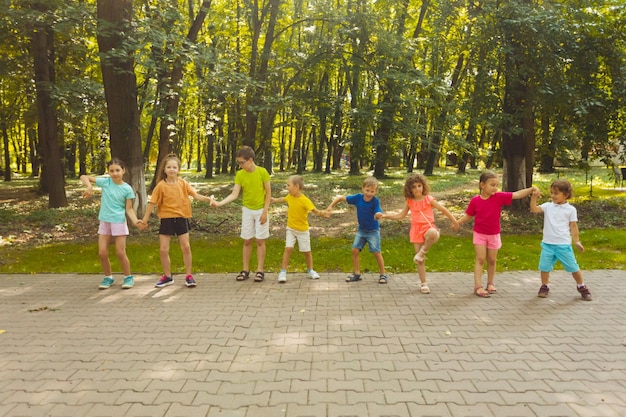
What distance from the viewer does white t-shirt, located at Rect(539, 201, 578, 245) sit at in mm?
5875

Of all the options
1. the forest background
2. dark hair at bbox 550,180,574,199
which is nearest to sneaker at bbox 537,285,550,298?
dark hair at bbox 550,180,574,199

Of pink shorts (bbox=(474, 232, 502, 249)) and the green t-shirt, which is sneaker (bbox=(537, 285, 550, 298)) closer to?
pink shorts (bbox=(474, 232, 502, 249))

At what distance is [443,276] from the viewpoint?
718 cm

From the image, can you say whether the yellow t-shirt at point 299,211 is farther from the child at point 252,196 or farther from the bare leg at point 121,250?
the bare leg at point 121,250

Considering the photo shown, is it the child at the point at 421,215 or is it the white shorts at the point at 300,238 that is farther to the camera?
the white shorts at the point at 300,238

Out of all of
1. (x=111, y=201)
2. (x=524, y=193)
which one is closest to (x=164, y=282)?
(x=111, y=201)

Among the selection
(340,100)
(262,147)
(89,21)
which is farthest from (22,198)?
(340,100)

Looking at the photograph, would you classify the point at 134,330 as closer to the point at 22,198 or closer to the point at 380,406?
the point at 380,406

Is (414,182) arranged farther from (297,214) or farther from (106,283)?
(106,283)

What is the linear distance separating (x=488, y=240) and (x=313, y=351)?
3.28 metres

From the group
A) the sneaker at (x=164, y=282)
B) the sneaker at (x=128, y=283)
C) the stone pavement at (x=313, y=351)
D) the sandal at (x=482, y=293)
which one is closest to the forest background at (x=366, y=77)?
the sneaker at (x=128, y=283)

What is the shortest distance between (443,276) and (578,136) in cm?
808

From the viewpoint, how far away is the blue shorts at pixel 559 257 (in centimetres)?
587

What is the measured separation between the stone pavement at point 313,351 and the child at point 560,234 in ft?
0.98
